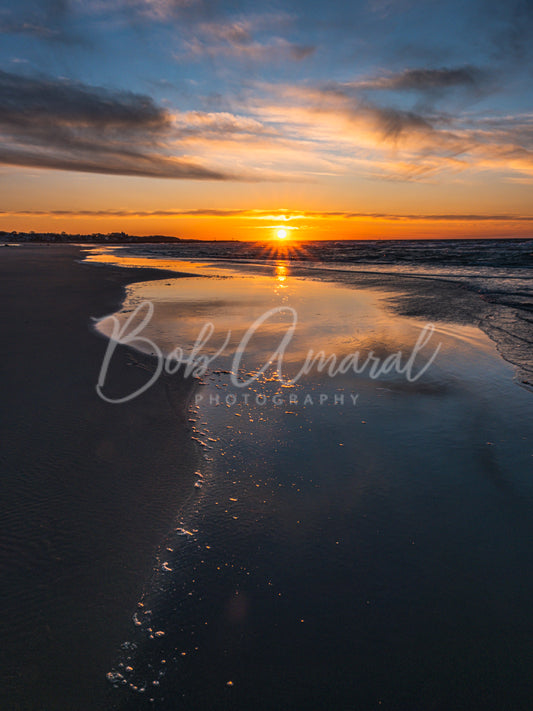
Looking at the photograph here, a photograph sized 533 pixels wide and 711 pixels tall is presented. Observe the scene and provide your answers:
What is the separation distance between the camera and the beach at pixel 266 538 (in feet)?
8.05

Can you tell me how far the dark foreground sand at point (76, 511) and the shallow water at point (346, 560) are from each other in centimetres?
23

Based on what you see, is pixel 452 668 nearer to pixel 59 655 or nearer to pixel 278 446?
pixel 59 655

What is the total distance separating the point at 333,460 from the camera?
4859 mm

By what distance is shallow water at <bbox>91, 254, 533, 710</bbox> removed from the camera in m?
2.44

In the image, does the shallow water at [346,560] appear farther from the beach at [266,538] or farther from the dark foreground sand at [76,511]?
the dark foreground sand at [76,511]

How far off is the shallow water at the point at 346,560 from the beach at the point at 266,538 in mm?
14

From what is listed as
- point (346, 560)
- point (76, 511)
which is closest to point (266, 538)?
point (346, 560)

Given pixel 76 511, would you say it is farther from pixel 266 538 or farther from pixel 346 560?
pixel 346 560

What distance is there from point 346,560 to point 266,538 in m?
0.71

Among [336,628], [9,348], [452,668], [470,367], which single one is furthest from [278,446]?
[9,348]

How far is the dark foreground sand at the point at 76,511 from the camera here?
8.16 feet

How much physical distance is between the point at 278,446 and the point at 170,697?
10.0ft

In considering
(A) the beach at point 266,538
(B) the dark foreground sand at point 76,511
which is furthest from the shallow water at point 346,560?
(B) the dark foreground sand at point 76,511

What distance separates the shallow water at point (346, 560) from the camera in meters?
2.44
